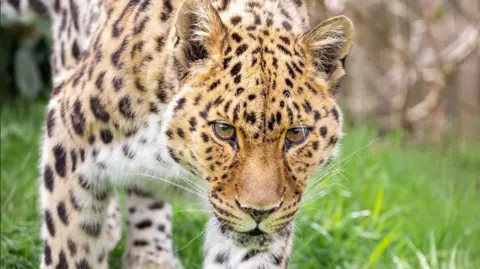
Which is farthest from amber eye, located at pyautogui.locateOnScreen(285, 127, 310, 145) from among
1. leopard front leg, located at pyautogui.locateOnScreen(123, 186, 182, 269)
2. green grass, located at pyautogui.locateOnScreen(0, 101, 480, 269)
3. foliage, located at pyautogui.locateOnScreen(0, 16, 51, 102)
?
foliage, located at pyautogui.locateOnScreen(0, 16, 51, 102)

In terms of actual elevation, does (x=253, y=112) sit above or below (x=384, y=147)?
above

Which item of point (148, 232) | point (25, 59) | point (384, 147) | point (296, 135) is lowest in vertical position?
point (384, 147)

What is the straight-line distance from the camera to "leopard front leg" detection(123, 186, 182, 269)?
5371 millimetres

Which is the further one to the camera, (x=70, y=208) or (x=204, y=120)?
(x=70, y=208)

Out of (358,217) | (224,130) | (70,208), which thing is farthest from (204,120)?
(358,217)

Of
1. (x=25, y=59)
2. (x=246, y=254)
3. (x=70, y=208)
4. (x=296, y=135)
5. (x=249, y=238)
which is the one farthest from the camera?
(x=25, y=59)

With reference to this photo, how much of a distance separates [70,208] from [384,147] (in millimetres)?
4418

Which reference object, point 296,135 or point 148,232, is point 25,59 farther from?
point 296,135

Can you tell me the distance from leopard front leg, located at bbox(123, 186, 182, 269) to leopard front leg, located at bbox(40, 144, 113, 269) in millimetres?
920

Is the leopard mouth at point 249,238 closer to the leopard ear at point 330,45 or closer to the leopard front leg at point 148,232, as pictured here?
the leopard ear at point 330,45

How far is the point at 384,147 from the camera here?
8195 mm

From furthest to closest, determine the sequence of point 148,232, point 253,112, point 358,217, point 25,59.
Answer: point 25,59
point 358,217
point 148,232
point 253,112

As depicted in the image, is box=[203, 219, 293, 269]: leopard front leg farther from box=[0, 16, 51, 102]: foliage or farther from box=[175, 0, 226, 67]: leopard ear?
box=[0, 16, 51, 102]: foliage

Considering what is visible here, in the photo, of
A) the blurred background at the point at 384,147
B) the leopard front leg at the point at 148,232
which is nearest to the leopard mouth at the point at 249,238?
the blurred background at the point at 384,147
